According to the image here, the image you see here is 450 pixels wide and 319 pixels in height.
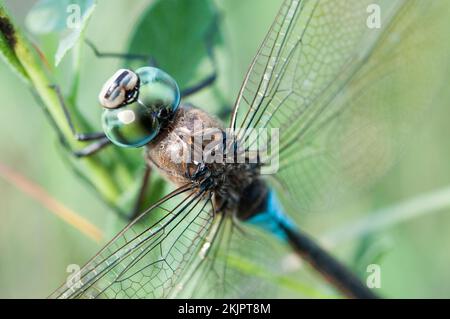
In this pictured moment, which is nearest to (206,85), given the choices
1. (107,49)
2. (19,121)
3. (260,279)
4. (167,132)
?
(167,132)

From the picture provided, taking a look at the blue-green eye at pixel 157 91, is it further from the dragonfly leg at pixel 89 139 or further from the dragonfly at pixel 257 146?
the dragonfly leg at pixel 89 139

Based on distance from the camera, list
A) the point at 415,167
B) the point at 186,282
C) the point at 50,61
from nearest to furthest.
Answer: the point at 50,61 → the point at 186,282 → the point at 415,167

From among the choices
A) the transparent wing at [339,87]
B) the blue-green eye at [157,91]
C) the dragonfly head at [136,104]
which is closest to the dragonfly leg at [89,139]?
the dragonfly head at [136,104]

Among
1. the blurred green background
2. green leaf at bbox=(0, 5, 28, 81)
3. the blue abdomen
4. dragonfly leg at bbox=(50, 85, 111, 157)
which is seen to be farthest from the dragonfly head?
the blue abdomen

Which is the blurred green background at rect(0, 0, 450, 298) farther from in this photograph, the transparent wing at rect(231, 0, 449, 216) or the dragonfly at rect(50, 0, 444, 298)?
the dragonfly at rect(50, 0, 444, 298)

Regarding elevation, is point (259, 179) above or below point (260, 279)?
above

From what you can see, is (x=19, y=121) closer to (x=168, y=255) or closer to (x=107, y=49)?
(x=107, y=49)
